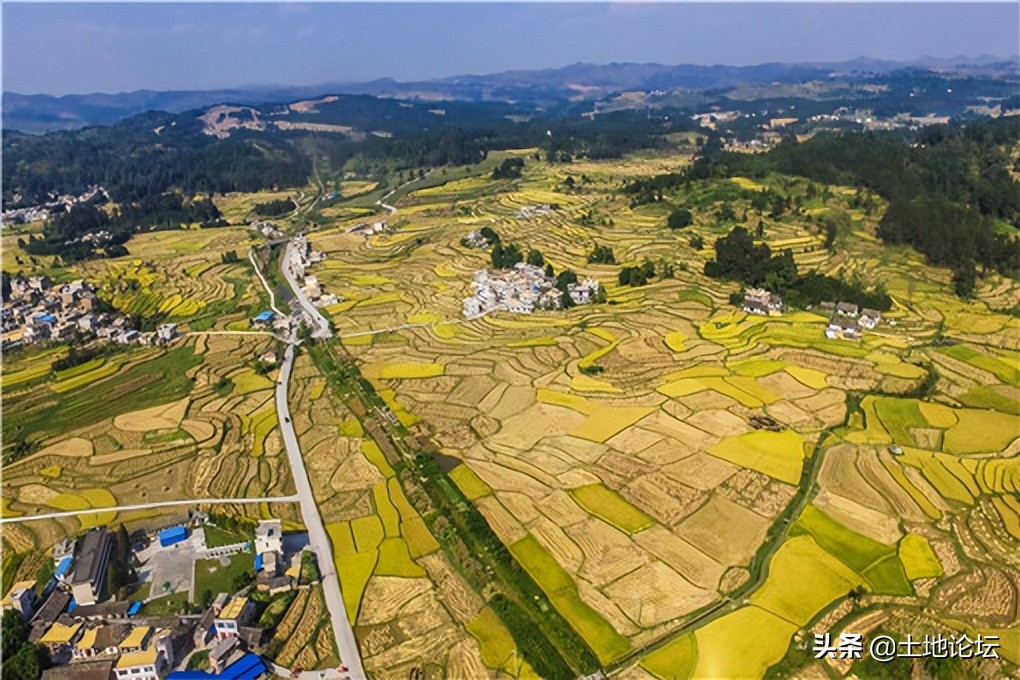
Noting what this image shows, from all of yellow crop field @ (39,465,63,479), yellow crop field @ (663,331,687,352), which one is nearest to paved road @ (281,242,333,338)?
yellow crop field @ (39,465,63,479)

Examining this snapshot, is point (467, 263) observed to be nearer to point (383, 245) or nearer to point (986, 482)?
point (383, 245)

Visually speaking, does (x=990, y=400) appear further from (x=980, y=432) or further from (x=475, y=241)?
(x=475, y=241)

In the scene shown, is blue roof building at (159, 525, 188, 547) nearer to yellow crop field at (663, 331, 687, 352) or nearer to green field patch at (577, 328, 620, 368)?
green field patch at (577, 328, 620, 368)

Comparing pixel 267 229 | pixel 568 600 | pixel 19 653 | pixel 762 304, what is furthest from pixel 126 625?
pixel 267 229

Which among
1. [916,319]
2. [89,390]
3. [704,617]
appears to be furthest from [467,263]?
[704,617]

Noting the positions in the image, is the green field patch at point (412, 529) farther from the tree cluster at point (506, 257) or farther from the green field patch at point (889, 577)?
the tree cluster at point (506, 257)


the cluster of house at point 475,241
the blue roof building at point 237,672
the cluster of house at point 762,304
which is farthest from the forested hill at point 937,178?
the blue roof building at point 237,672
